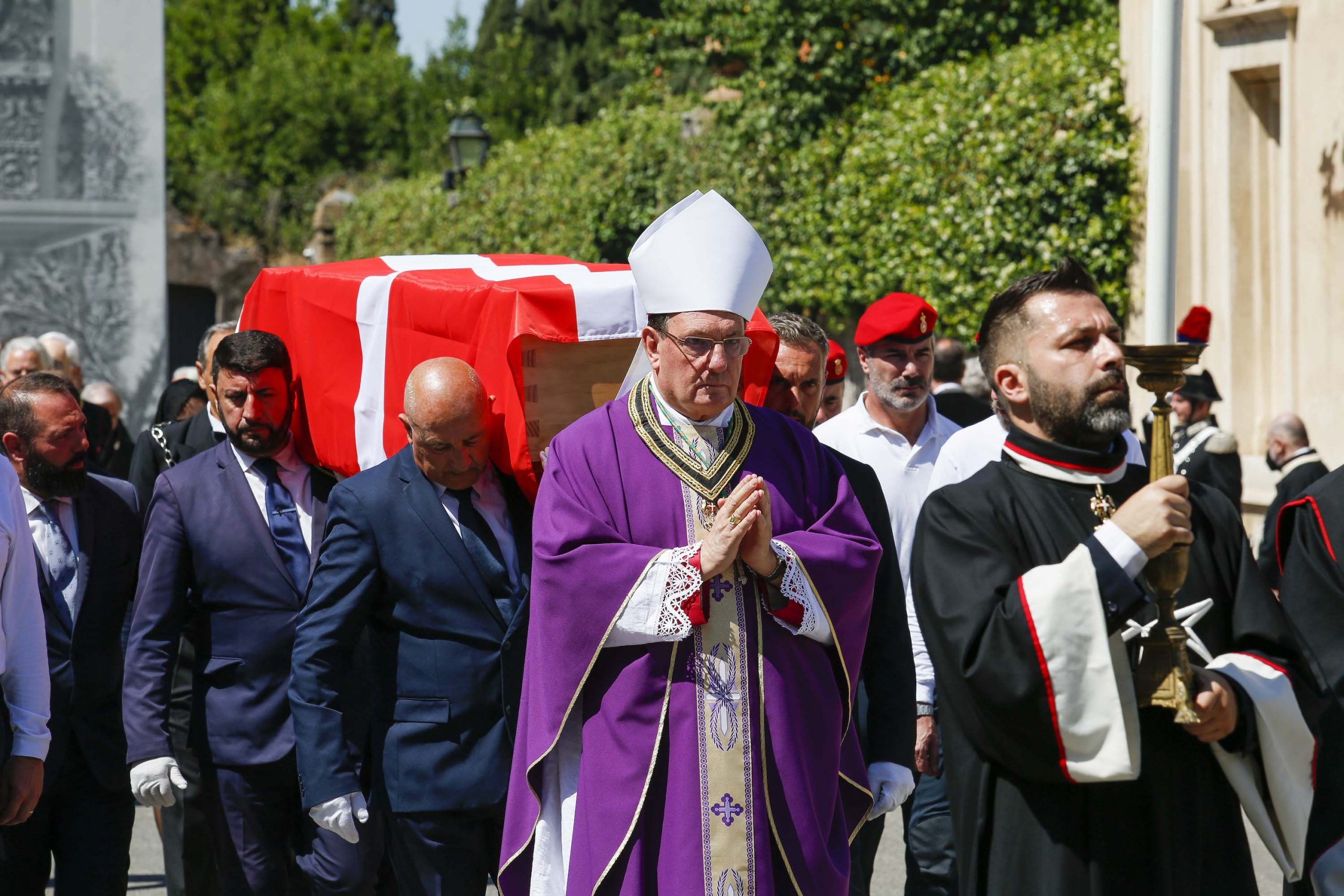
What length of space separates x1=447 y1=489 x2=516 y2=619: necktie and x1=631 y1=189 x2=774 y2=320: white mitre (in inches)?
36.7

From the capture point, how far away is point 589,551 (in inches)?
142

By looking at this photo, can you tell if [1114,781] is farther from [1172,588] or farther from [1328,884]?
[1328,884]

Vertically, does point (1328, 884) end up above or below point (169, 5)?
below

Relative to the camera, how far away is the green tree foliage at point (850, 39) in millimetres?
17281

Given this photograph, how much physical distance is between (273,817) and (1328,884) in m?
2.92

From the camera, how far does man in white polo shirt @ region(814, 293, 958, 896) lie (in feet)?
18.1

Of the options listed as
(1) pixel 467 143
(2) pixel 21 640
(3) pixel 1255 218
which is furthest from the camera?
(1) pixel 467 143

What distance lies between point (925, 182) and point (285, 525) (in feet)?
33.4

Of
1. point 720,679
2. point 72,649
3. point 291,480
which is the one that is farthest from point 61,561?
point 720,679

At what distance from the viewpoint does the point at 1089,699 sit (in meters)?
3.13

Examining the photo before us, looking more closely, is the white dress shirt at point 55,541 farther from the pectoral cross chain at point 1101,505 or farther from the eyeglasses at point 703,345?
the pectoral cross chain at point 1101,505

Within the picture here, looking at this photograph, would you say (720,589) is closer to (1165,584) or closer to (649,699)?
(649,699)

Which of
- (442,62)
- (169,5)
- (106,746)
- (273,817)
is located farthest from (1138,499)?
(169,5)

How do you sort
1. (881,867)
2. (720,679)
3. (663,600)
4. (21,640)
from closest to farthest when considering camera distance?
(663,600), (720,679), (21,640), (881,867)
